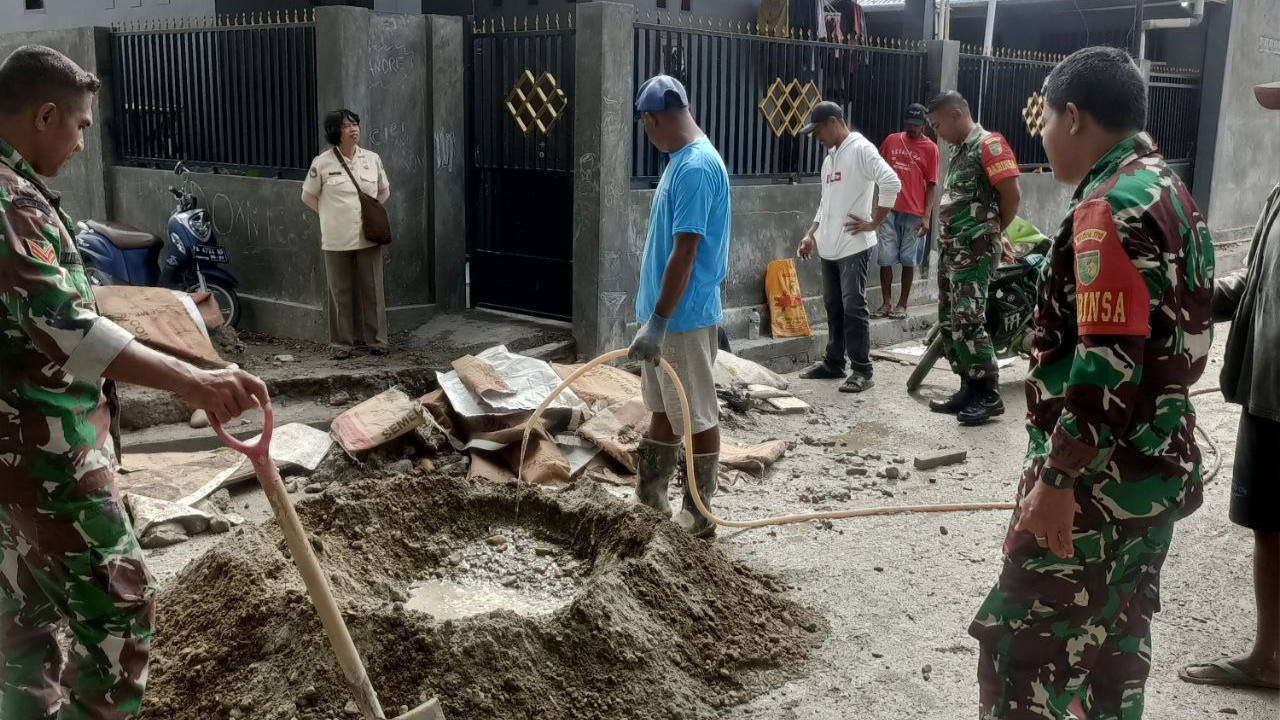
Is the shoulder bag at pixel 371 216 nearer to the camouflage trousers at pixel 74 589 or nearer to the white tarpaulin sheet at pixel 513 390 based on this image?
the white tarpaulin sheet at pixel 513 390

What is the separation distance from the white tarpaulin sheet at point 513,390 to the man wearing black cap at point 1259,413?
3.75 metres

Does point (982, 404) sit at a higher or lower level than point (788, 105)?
lower

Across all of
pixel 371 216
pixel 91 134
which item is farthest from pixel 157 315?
pixel 91 134

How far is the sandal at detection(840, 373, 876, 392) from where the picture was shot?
8.62m

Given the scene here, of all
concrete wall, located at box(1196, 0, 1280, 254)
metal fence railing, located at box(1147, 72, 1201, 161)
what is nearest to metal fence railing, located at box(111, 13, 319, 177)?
metal fence railing, located at box(1147, 72, 1201, 161)

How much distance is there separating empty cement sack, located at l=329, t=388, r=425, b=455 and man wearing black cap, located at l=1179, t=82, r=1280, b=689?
429cm

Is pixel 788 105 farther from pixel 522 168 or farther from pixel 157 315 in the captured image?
pixel 157 315

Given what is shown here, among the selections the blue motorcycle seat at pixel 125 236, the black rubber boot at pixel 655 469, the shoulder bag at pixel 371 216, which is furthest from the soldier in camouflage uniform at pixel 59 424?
the blue motorcycle seat at pixel 125 236

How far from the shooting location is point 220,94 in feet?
32.2

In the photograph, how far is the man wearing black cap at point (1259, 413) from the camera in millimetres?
3652

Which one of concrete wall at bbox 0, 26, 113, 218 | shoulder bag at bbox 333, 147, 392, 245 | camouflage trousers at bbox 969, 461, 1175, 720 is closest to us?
camouflage trousers at bbox 969, 461, 1175, 720

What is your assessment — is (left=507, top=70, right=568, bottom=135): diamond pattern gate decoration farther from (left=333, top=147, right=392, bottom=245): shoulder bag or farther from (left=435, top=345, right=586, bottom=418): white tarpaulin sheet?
(left=435, top=345, right=586, bottom=418): white tarpaulin sheet

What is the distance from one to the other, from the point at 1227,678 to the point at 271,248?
7.82 m

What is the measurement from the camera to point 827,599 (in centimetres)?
478
